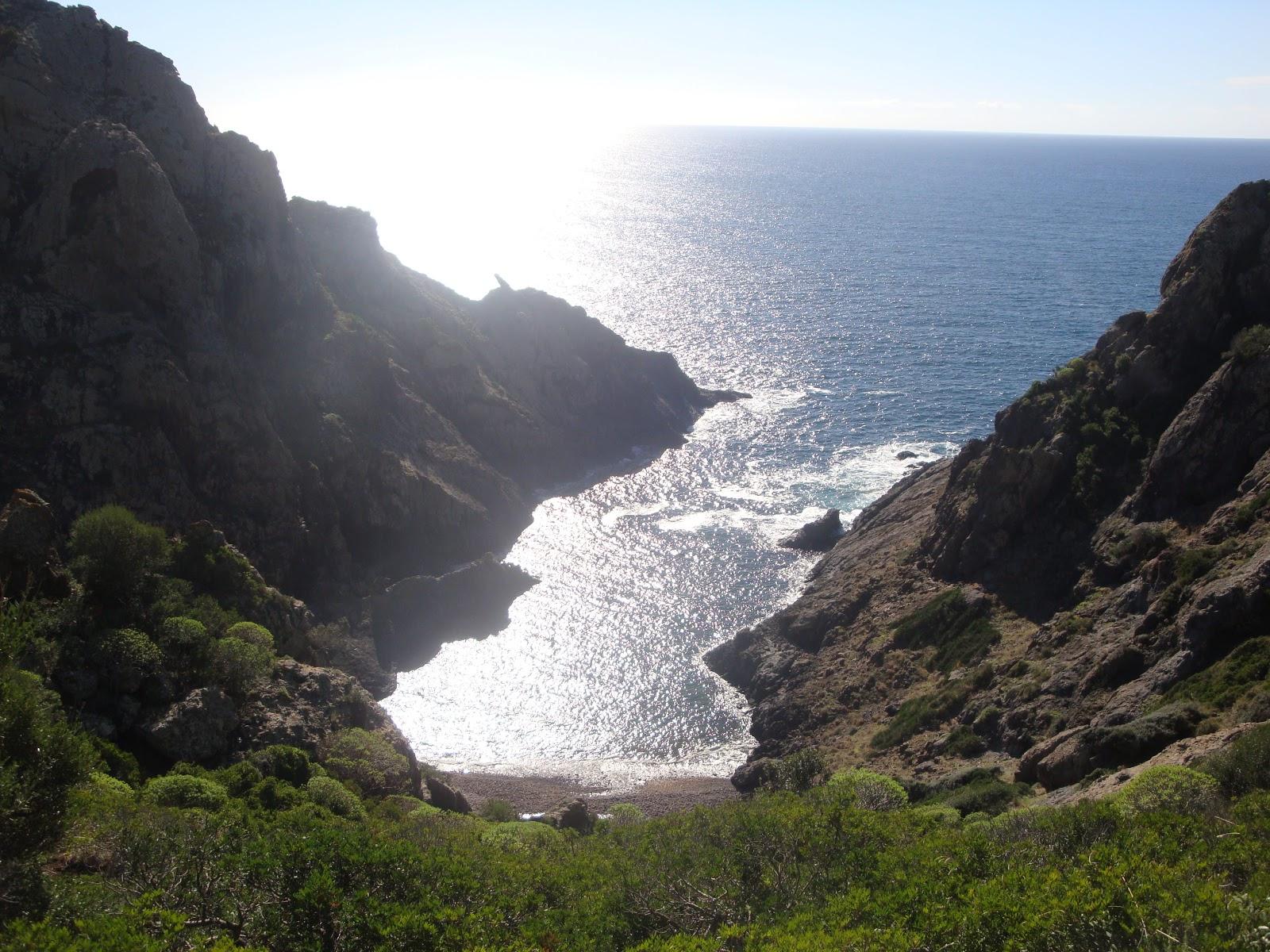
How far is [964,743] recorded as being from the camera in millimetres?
50344

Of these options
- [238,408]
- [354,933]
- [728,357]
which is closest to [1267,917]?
[354,933]

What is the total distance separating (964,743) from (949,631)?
40.7 feet

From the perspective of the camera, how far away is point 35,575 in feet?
145

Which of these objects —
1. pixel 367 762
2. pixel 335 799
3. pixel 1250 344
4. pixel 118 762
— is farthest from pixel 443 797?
pixel 1250 344

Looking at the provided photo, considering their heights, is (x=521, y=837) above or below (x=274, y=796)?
above

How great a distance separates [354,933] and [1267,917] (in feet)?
60.0

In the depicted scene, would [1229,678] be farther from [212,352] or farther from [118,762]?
[212,352]

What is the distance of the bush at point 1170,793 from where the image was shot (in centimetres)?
2728

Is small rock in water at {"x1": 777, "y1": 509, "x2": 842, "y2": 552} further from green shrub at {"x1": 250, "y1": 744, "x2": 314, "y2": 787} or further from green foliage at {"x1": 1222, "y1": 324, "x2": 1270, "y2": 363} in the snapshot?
green shrub at {"x1": 250, "y1": 744, "x2": 314, "y2": 787}

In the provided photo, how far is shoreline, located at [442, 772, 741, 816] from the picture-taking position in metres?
56.1

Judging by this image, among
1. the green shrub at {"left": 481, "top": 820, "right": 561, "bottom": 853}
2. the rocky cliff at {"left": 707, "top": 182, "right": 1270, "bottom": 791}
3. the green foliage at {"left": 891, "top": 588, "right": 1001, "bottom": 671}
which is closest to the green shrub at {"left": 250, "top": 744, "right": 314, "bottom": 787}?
the green shrub at {"left": 481, "top": 820, "right": 561, "bottom": 853}

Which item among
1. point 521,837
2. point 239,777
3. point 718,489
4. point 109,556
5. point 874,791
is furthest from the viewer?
point 718,489

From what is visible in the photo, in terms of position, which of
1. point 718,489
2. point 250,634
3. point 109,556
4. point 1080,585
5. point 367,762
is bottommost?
point 367,762

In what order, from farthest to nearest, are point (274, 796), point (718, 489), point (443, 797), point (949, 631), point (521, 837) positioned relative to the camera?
point (718, 489) → point (949, 631) → point (443, 797) → point (274, 796) → point (521, 837)
